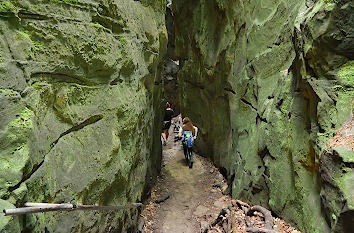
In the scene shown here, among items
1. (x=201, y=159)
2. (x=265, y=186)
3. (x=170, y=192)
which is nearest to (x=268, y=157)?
A: (x=265, y=186)

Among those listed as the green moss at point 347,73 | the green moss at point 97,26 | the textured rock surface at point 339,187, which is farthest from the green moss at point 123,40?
the textured rock surface at point 339,187

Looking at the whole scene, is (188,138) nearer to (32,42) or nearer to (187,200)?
(187,200)

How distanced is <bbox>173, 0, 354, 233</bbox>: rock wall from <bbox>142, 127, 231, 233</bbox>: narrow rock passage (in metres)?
0.81

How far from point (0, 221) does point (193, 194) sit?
8.23 metres

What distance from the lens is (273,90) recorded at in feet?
25.4

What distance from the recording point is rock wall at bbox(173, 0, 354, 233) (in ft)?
15.2

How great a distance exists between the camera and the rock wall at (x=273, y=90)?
15.2 feet

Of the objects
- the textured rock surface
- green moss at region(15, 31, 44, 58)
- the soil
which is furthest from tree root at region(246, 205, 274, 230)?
green moss at region(15, 31, 44, 58)

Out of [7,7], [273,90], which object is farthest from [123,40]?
[273,90]

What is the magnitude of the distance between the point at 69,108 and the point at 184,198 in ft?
22.3

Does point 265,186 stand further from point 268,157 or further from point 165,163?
point 165,163

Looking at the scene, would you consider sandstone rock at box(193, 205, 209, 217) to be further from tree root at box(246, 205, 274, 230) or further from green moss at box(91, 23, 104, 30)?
green moss at box(91, 23, 104, 30)

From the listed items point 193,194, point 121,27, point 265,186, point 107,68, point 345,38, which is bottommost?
point 193,194

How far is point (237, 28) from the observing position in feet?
34.0
